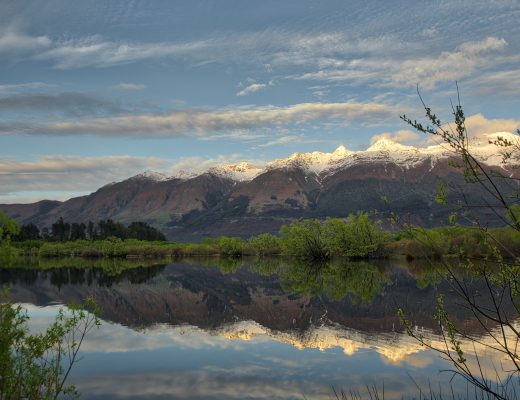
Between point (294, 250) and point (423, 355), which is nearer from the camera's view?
point (423, 355)

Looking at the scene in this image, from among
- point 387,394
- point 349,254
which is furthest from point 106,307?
point 349,254

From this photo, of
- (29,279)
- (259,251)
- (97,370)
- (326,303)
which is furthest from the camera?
(259,251)

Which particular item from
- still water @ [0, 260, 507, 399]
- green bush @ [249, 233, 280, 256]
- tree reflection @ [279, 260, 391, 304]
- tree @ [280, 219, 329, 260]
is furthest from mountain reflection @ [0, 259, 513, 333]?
green bush @ [249, 233, 280, 256]

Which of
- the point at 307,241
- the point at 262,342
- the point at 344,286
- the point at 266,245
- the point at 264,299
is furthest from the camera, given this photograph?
the point at 266,245

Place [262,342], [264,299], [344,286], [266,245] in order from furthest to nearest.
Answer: [266,245] < [344,286] < [264,299] < [262,342]

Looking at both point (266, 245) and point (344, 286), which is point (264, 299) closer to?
point (344, 286)

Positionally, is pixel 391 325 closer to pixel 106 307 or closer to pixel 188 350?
pixel 188 350

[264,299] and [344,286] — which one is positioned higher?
[344,286]

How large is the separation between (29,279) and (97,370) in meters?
71.1

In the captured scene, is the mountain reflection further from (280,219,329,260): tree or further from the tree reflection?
(280,219,329,260): tree

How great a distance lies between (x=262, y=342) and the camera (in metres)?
36.2

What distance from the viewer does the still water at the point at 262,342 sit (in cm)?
2427

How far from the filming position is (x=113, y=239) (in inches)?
7859

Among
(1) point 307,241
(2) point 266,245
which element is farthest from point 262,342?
(2) point 266,245
